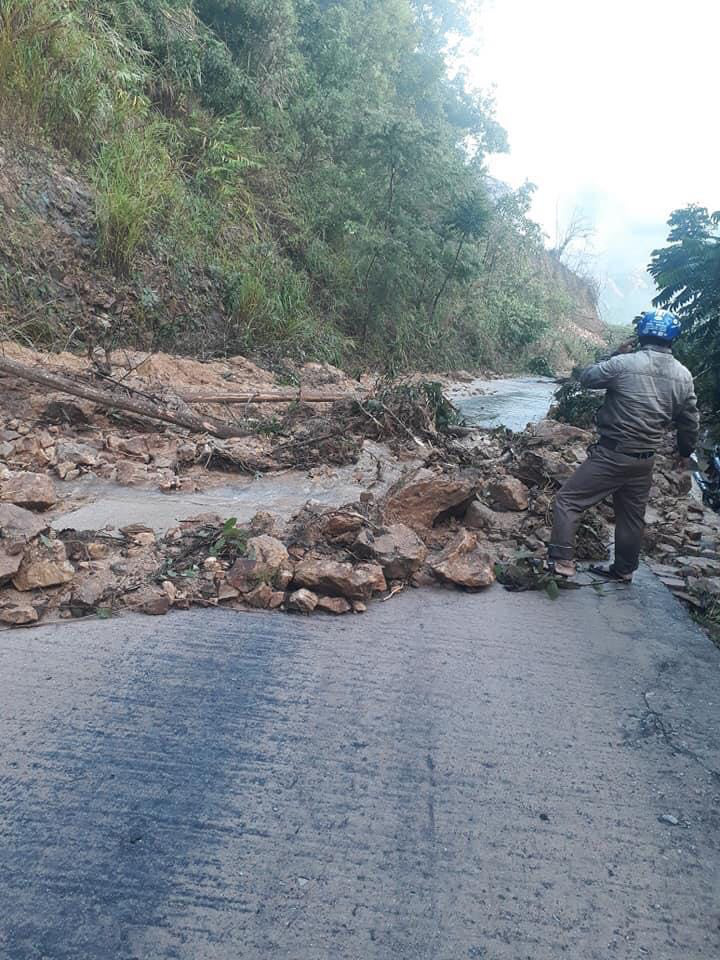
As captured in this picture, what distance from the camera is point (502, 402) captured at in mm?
13133

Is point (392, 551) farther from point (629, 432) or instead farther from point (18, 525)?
point (18, 525)

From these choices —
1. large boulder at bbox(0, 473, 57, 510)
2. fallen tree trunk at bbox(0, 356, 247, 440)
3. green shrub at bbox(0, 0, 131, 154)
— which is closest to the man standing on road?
large boulder at bbox(0, 473, 57, 510)

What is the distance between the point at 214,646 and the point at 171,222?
8.93 m

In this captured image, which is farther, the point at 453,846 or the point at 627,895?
the point at 453,846

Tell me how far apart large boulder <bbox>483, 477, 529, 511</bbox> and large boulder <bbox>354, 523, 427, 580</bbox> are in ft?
4.36

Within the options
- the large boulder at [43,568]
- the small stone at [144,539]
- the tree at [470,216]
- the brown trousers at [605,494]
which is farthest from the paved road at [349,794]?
the tree at [470,216]

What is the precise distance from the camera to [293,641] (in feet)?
9.27

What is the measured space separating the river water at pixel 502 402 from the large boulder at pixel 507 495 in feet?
10.1

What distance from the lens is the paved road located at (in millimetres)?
1520

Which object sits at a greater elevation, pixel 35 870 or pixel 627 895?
pixel 35 870

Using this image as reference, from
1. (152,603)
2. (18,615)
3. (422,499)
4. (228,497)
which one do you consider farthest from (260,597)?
(228,497)

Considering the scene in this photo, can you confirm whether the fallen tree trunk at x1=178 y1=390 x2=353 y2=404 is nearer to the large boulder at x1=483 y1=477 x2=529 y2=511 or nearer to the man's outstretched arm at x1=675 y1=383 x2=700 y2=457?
the large boulder at x1=483 y1=477 x2=529 y2=511

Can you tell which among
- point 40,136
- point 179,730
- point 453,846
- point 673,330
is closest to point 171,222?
point 40,136

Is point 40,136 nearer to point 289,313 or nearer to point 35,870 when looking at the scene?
point 289,313
